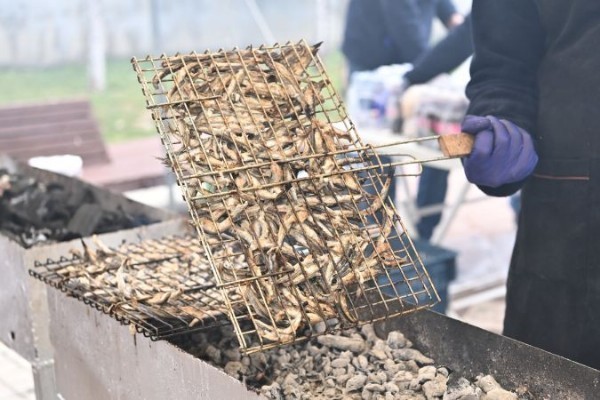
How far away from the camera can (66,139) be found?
9.23 meters

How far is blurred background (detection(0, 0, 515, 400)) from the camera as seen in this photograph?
6.79 m

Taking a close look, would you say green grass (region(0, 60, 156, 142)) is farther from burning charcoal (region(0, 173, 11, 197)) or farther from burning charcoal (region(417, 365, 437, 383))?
burning charcoal (region(417, 365, 437, 383))

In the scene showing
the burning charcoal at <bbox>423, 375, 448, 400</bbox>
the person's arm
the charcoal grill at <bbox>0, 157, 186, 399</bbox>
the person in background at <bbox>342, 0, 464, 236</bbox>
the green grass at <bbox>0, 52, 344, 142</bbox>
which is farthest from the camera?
the green grass at <bbox>0, 52, 344, 142</bbox>

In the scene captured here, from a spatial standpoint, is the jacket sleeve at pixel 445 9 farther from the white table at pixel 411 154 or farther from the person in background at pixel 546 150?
the person in background at pixel 546 150

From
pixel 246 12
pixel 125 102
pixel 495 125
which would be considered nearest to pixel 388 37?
pixel 246 12

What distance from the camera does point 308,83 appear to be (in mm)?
2822

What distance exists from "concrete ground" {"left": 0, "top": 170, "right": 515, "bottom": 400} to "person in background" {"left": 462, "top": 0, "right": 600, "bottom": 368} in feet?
7.83

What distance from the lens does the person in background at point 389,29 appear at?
6.65 meters

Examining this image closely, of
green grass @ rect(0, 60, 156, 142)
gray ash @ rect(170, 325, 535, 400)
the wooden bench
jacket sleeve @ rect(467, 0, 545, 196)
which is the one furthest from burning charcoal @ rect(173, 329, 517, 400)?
green grass @ rect(0, 60, 156, 142)

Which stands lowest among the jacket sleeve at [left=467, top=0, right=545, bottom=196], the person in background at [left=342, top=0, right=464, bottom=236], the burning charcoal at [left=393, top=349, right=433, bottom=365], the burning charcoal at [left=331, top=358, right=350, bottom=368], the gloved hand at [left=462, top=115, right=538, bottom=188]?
the burning charcoal at [left=393, top=349, right=433, bottom=365]

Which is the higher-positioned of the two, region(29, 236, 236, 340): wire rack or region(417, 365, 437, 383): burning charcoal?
region(29, 236, 236, 340): wire rack

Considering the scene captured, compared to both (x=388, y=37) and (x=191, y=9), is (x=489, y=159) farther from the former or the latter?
(x=191, y=9)

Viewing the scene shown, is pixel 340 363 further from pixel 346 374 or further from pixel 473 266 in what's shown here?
pixel 473 266

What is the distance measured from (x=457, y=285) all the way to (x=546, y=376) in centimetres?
455
